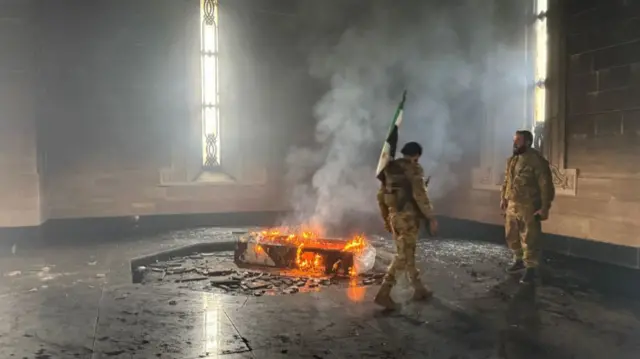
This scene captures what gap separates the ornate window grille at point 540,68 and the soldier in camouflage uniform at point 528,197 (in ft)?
9.03

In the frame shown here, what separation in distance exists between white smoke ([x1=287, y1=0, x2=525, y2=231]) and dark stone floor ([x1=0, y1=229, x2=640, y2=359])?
5226mm

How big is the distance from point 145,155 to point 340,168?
4.80 meters

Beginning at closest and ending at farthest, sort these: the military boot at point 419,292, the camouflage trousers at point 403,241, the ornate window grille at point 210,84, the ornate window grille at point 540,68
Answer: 1. the camouflage trousers at point 403,241
2. the military boot at point 419,292
3. the ornate window grille at point 540,68
4. the ornate window grille at point 210,84

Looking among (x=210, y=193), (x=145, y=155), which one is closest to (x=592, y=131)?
(x=210, y=193)

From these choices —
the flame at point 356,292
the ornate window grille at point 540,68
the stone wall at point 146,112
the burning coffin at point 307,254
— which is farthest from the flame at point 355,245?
the stone wall at point 146,112

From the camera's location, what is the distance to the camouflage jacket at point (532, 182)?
268 inches

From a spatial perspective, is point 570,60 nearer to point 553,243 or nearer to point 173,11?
point 553,243

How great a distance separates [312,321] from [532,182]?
373cm

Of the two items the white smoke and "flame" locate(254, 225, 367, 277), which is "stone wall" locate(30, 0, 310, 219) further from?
"flame" locate(254, 225, 367, 277)

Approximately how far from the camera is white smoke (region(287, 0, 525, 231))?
11.4 metres

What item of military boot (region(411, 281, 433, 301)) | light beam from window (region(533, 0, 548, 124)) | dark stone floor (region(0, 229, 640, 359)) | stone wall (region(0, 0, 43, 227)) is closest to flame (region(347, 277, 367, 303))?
dark stone floor (region(0, 229, 640, 359))

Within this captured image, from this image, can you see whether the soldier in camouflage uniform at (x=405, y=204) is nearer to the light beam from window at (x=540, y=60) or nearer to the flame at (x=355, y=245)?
the flame at (x=355, y=245)

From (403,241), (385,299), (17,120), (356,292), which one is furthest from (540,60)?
(17,120)

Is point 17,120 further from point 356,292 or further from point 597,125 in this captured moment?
point 597,125
